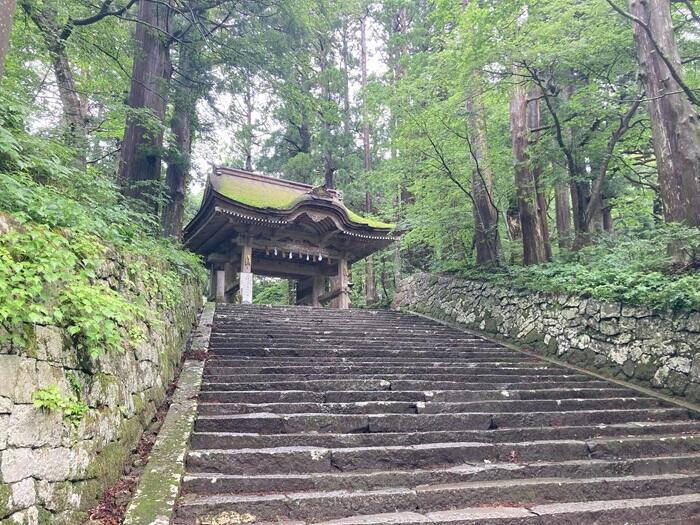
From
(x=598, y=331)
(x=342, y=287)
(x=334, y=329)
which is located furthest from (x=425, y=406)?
(x=342, y=287)

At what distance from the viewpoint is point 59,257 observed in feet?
7.22

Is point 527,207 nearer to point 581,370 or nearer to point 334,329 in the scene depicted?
point 581,370

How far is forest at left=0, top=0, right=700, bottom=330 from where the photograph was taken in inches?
126

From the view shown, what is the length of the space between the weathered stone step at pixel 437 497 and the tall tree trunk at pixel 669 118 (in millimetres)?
3902

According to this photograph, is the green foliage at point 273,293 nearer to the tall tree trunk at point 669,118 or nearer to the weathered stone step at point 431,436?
the tall tree trunk at point 669,118

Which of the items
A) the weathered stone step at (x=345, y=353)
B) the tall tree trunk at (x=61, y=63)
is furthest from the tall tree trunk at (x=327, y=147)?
the weathered stone step at (x=345, y=353)

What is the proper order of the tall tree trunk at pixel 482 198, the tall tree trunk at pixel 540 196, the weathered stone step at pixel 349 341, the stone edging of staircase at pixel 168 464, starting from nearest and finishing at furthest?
the stone edging of staircase at pixel 168 464, the weathered stone step at pixel 349 341, the tall tree trunk at pixel 540 196, the tall tree trunk at pixel 482 198

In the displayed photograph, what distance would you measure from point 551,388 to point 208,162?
952cm

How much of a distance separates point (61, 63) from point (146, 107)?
132 cm

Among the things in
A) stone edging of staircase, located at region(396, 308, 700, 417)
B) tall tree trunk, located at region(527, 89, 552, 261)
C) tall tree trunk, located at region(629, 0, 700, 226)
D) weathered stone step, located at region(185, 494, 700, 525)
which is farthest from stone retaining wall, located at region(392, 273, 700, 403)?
weathered stone step, located at region(185, 494, 700, 525)

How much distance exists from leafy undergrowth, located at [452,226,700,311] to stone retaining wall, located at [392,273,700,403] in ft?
0.45

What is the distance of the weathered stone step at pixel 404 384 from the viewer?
4.64 m

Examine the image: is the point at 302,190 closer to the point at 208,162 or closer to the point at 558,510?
the point at 208,162

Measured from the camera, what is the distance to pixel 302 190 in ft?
52.2
